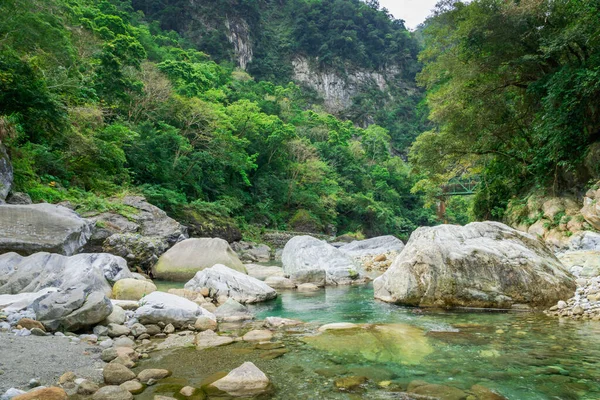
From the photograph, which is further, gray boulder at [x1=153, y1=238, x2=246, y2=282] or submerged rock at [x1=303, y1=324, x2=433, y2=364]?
gray boulder at [x1=153, y1=238, x2=246, y2=282]

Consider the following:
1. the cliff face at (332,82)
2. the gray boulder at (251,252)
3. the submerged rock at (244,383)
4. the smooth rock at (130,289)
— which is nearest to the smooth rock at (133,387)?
the submerged rock at (244,383)

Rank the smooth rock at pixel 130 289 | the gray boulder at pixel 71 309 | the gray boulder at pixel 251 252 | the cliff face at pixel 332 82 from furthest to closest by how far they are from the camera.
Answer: the cliff face at pixel 332 82 < the gray boulder at pixel 251 252 < the smooth rock at pixel 130 289 < the gray boulder at pixel 71 309

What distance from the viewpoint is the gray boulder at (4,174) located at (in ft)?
29.5

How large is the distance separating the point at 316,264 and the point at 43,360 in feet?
26.4

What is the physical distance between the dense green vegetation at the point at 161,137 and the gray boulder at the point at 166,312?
25.5ft

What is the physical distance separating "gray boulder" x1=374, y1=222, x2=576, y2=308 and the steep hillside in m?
54.4

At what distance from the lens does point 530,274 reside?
6297mm

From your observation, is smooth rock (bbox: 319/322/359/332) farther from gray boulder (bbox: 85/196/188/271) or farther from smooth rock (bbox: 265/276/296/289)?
gray boulder (bbox: 85/196/188/271)

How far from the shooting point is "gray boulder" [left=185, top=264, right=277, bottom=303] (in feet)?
25.7

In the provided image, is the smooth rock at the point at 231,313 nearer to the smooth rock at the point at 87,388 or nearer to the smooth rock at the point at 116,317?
the smooth rock at the point at 116,317

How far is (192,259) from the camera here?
34.4 feet

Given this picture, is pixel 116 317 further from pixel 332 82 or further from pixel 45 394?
A: pixel 332 82

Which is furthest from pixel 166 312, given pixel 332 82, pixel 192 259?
pixel 332 82

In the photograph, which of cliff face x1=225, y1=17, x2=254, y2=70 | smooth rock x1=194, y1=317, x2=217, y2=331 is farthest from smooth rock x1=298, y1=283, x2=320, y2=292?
cliff face x1=225, y1=17, x2=254, y2=70
